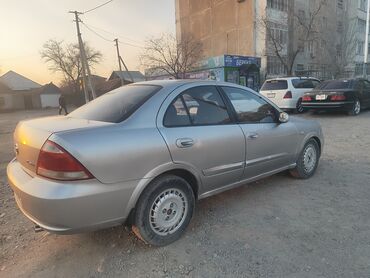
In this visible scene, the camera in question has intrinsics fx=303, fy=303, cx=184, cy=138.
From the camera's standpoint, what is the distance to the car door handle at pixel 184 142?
2928 millimetres

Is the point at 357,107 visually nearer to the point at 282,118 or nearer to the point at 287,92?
the point at 287,92

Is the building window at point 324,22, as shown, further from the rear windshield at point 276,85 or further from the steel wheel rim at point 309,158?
the steel wheel rim at point 309,158

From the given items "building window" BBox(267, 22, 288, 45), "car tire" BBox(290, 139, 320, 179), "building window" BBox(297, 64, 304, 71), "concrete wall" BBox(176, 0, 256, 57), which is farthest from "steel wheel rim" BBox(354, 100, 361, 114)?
"building window" BBox(297, 64, 304, 71)

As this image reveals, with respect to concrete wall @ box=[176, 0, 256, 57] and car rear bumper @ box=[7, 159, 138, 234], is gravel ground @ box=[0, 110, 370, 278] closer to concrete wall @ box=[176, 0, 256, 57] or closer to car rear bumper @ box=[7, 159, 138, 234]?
car rear bumper @ box=[7, 159, 138, 234]

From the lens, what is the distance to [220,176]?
3.40m

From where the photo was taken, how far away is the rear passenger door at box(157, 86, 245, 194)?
9.69 feet

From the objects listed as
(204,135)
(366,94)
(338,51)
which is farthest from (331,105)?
(338,51)

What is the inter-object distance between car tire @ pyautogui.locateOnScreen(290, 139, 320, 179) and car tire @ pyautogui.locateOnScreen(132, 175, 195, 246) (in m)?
2.19

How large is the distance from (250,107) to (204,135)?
3.34ft

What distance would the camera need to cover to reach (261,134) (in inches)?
150

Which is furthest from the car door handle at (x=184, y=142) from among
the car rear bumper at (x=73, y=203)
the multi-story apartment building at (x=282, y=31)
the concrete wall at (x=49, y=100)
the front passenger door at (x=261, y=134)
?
the concrete wall at (x=49, y=100)

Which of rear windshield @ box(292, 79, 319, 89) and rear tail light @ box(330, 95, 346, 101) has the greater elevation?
rear windshield @ box(292, 79, 319, 89)

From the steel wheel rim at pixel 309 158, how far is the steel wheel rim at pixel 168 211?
Result: 2.45 m

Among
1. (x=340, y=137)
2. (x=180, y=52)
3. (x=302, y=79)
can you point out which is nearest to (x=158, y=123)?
(x=340, y=137)
